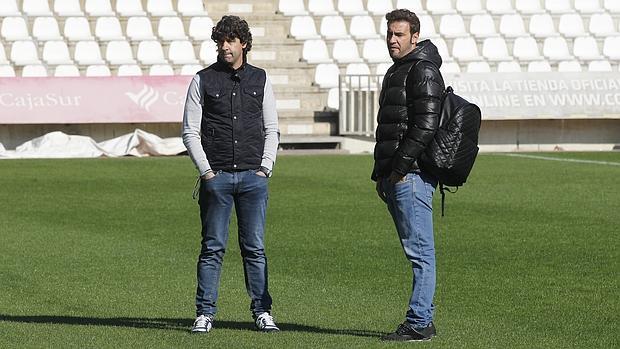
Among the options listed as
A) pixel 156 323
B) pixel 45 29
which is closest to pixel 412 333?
pixel 156 323

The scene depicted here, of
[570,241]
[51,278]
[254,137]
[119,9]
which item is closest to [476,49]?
[119,9]

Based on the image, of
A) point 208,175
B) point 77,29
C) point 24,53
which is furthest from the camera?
point 77,29

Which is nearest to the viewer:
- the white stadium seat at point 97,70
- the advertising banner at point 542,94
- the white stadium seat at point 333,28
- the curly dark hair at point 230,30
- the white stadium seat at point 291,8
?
the curly dark hair at point 230,30

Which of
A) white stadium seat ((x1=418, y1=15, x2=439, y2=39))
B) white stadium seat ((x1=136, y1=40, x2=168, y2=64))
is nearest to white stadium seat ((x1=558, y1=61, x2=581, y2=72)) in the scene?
white stadium seat ((x1=418, y1=15, x2=439, y2=39))

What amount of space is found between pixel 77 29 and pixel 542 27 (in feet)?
36.9

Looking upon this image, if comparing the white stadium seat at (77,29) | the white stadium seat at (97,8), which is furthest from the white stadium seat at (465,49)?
the white stadium seat at (77,29)

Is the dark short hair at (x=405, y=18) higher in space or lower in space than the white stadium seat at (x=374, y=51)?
higher

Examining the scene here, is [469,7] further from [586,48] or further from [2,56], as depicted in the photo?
[2,56]

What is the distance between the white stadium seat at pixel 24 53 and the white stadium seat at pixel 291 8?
616 centimetres

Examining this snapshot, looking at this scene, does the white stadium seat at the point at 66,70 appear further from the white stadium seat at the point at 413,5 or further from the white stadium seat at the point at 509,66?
the white stadium seat at the point at 509,66

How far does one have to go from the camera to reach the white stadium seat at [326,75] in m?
30.5

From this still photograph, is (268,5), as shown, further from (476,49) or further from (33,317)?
(33,317)

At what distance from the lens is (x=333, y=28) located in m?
32.4

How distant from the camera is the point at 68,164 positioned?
24219 millimetres
